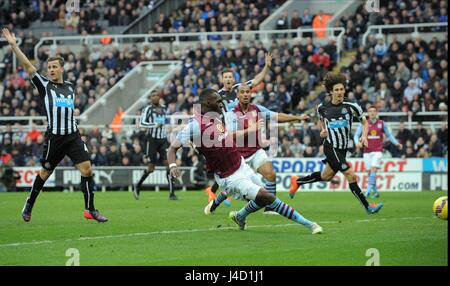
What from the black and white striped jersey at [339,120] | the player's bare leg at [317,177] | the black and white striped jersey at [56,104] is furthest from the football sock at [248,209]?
the player's bare leg at [317,177]

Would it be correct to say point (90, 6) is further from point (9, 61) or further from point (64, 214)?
point (64, 214)

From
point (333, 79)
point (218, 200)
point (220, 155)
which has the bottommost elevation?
point (218, 200)

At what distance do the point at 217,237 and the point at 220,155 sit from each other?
1181 millimetres

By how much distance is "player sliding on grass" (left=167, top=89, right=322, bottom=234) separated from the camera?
13.0 m

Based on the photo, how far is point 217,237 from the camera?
13.2m

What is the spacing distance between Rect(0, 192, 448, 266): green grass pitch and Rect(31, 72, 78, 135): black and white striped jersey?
1639mm

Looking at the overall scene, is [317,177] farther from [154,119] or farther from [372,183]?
[154,119]

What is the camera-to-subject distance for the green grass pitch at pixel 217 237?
1091 cm

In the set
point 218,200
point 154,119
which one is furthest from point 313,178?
point 154,119

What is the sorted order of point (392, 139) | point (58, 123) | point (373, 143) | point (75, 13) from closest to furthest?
point (58, 123)
point (392, 139)
point (373, 143)
point (75, 13)

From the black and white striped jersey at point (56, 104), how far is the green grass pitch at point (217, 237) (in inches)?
64.5

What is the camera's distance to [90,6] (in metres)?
42.0

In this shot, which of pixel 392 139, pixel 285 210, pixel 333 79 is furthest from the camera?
pixel 392 139

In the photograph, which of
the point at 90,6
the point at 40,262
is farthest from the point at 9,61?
the point at 40,262
